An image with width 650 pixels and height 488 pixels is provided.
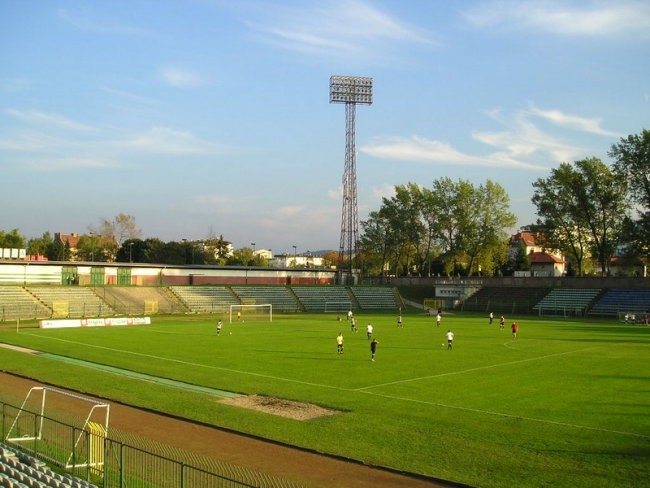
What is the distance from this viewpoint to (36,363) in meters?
36.9

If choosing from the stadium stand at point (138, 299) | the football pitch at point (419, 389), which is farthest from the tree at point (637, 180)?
the stadium stand at point (138, 299)

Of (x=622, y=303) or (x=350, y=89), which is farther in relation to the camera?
(x=350, y=89)

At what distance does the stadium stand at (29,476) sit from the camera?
13.3 metres

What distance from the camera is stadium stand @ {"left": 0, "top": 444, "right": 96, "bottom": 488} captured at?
43.7 feet

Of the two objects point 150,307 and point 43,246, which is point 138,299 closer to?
point 150,307

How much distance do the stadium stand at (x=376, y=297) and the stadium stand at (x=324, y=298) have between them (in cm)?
181

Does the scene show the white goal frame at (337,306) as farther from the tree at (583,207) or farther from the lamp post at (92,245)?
the lamp post at (92,245)

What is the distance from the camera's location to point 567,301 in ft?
287

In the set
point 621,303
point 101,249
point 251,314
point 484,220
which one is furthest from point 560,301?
point 101,249

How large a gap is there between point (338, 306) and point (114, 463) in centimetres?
8068

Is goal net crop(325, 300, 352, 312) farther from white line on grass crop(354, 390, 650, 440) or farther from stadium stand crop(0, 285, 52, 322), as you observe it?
white line on grass crop(354, 390, 650, 440)

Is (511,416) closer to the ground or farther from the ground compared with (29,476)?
closer to the ground

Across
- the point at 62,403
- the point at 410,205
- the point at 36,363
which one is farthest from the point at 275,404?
the point at 410,205

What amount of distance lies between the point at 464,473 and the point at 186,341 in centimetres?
3626
